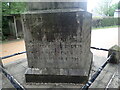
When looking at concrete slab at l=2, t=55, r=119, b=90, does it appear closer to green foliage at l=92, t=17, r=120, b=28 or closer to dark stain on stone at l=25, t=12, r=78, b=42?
dark stain on stone at l=25, t=12, r=78, b=42

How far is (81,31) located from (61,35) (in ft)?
1.38

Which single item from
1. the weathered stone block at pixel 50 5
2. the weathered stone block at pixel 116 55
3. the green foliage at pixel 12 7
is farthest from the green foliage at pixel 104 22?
the weathered stone block at pixel 50 5

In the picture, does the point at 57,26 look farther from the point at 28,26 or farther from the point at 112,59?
the point at 112,59

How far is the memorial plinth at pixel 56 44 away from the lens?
1.98 m

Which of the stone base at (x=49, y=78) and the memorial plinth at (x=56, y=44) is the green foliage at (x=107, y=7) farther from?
the stone base at (x=49, y=78)

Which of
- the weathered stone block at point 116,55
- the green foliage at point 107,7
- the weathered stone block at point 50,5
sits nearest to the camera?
the weathered stone block at point 50,5

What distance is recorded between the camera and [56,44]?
2139 mm

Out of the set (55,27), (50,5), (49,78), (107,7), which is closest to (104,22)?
(107,7)

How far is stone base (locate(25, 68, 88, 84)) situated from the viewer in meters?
2.16

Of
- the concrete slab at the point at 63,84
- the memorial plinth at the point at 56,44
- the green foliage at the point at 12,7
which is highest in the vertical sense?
the green foliage at the point at 12,7

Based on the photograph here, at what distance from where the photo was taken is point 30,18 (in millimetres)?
2033

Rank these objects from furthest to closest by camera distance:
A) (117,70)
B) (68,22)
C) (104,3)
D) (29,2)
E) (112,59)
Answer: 1. (104,3)
2. (112,59)
3. (117,70)
4. (29,2)
5. (68,22)

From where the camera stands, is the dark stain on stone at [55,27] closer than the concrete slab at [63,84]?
Yes

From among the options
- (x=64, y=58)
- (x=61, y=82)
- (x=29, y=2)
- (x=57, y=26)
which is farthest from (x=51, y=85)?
(x=29, y=2)
